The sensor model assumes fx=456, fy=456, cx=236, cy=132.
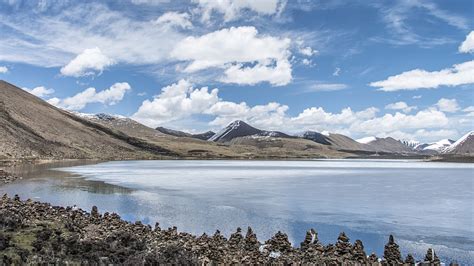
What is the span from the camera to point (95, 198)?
59594 millimetres

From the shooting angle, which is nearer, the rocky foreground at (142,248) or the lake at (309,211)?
the rocky foreground at (142,248)

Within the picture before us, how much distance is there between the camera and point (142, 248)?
2752 centimetres

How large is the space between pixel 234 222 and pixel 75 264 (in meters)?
22.5

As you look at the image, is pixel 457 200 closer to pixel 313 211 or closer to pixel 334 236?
pixel 313 211

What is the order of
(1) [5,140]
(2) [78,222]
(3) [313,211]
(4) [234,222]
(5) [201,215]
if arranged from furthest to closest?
1. (1) [5,140]
2. (3) [313,211]
3. (5) [201,215]
4. (4) [234,222]
5. (2) [78,222]

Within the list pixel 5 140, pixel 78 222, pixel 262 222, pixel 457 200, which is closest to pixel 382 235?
pixel 262 222

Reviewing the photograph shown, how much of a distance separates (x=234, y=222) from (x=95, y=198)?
25.5 metres

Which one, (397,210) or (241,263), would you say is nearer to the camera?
(241,263)

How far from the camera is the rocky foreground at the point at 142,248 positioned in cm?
2386

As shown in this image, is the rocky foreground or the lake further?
the lake

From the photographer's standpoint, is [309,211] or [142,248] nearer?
[142,248]

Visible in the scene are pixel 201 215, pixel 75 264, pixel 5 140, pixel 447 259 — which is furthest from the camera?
pixel 5 140

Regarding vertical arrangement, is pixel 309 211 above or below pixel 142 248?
above

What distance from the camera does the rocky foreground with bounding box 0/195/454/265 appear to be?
23.9 meters
